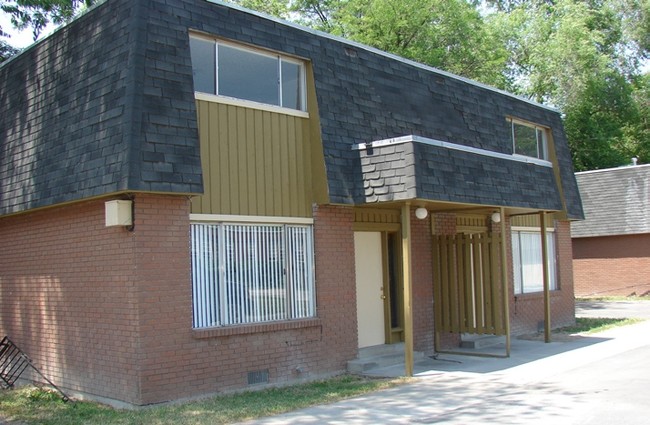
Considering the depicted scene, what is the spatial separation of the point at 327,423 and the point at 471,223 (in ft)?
27.0

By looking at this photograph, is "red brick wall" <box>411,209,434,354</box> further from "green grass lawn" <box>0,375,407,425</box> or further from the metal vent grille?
the metal vent grille

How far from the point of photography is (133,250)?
9297mm

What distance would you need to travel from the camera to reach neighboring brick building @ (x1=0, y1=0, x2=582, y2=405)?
9461mm

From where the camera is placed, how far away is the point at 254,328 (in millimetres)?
10453

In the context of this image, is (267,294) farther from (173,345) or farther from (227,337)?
(173,345)

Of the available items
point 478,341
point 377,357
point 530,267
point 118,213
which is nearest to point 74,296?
point 118,213

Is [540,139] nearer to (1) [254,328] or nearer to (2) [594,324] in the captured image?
(2) [594,324]

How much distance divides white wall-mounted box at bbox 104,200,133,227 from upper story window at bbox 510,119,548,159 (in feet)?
34.5

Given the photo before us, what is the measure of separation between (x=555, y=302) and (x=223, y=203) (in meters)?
11.2

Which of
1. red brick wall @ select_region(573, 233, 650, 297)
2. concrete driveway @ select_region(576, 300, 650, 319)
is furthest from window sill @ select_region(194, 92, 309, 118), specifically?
red brick wall @ select_region(573, 233, 650, 297)

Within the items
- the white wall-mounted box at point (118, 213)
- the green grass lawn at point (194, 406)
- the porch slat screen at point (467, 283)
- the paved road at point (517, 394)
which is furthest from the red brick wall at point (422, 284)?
the white wall-mounted box at point (118, 213)

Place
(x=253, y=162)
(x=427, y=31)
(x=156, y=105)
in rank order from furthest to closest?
1. (x=427, y=31)
2. (x=253, y=162)
3. (x=156, y=105)

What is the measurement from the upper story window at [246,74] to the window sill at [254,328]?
3503mm

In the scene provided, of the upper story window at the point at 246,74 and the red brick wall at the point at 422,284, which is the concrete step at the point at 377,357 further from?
the upper story window at the point at 246,74
